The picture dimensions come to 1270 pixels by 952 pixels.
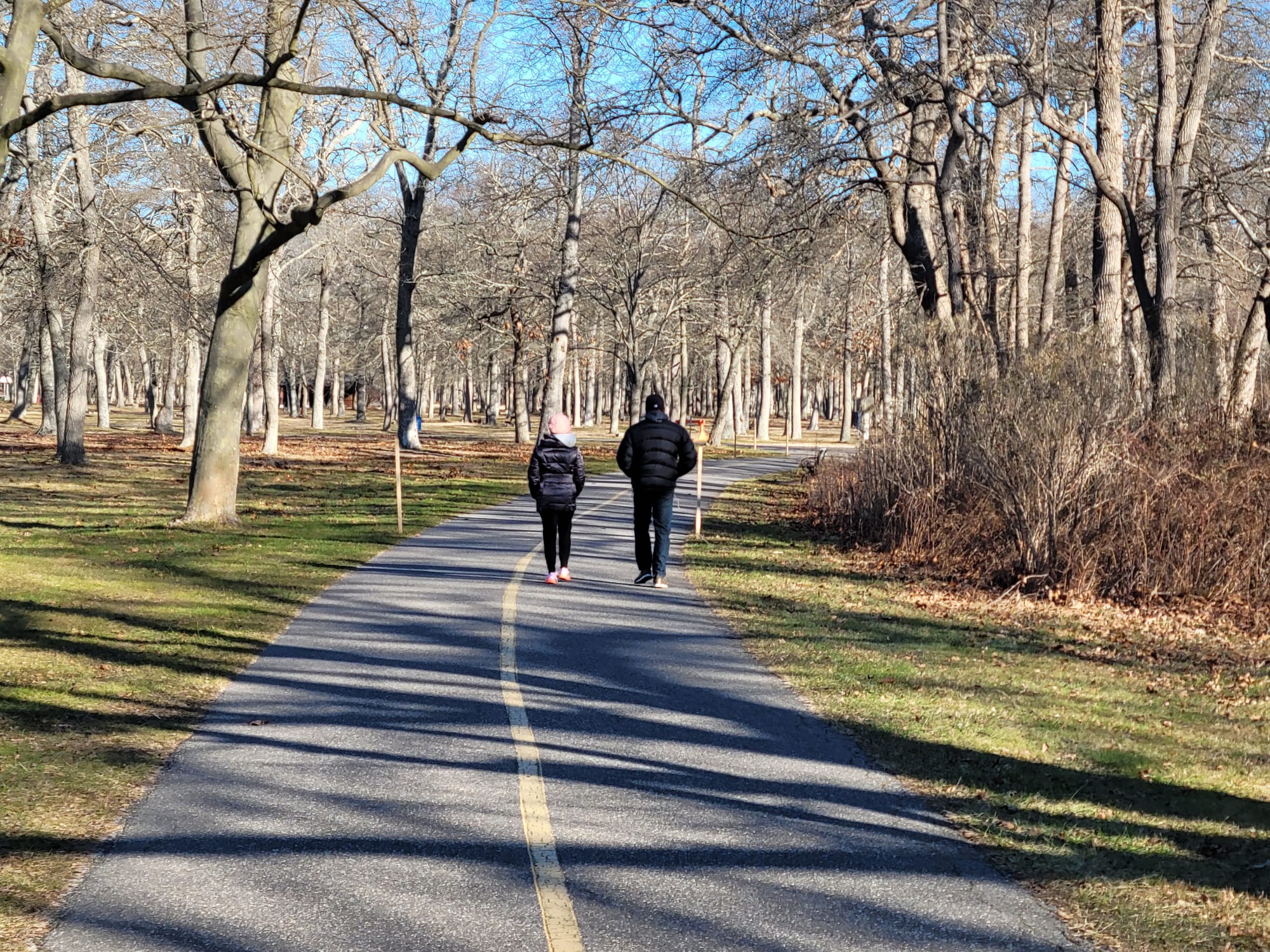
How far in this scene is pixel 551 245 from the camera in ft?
160

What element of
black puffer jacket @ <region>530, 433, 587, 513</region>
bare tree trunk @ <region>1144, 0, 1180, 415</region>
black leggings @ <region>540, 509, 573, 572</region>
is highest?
bare tree trunk @ <region>1144, 0, 1180, 415</region>

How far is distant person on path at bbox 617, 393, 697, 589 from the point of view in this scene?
14.2 metres

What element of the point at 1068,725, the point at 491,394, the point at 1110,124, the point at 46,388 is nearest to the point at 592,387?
the point at 491,394

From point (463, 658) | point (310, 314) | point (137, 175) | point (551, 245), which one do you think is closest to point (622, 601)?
point (463, 658)

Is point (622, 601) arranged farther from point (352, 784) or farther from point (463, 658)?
point (352, 784)

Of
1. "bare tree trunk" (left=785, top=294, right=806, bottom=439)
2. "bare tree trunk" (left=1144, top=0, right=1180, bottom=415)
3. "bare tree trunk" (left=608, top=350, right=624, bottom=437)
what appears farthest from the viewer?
"bare tree trunk" (left=608, top=350, right=624, bottom=437)

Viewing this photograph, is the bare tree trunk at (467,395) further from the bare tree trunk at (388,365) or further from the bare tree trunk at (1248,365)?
the bare tree trunk at (1248,365)

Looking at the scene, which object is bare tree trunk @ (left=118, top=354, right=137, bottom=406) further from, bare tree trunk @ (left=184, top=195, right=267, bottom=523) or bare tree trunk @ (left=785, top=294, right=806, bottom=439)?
bare tree trunk @ (left=184, top=195, right=267, bottom=523)

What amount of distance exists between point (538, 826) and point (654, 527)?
847cm

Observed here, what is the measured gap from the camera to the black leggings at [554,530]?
550 inches

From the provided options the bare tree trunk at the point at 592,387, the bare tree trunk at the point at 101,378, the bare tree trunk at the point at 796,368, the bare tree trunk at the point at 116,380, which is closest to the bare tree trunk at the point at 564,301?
the bare tree trunk at the point at 796,368

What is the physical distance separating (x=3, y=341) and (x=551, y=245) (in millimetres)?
55424

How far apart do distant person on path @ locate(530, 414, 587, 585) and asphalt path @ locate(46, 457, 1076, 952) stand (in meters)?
3.57

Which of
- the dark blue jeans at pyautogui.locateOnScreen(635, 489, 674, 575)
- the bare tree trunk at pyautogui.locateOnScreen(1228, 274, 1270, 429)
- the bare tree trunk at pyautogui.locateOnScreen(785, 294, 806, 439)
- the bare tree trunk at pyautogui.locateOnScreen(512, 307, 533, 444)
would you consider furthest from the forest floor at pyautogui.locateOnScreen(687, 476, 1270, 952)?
the bare tree trunk at pyautogui.locateOnScreen(785, 294, 806, 439)
